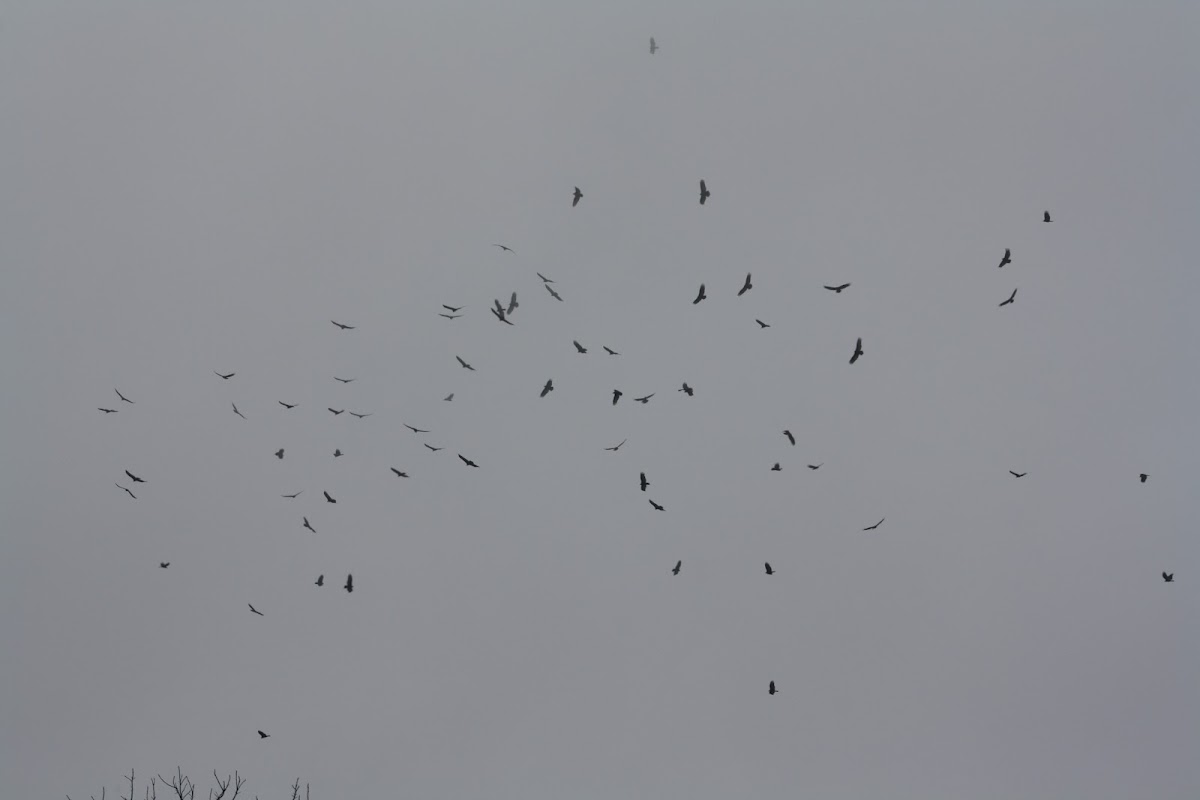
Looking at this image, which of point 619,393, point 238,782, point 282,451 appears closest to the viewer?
point 619,393

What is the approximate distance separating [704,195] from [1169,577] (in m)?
22.2

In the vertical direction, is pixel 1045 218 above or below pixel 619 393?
above

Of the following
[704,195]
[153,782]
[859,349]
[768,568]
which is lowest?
[153,782]

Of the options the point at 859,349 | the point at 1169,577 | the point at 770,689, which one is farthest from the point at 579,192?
the point at 1169,577

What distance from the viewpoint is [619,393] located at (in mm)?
43531

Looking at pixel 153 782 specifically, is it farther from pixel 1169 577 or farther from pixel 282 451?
pixel 1169 577

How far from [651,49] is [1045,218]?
1346cm

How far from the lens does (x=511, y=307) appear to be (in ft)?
133

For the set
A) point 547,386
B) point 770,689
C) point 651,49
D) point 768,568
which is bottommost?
point 770,689

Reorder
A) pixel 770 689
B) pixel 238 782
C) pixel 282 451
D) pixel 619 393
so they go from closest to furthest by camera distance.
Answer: pixel 770 689 < pixel 619 393 < pixel 282 451 < pixel 238 782

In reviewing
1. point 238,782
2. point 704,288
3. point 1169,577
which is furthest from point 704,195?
point 238,782

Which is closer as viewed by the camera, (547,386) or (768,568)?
(768,568)

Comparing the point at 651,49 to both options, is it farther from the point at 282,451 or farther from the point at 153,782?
the point at 153,782

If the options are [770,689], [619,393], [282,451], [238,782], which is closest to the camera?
[770,689]
